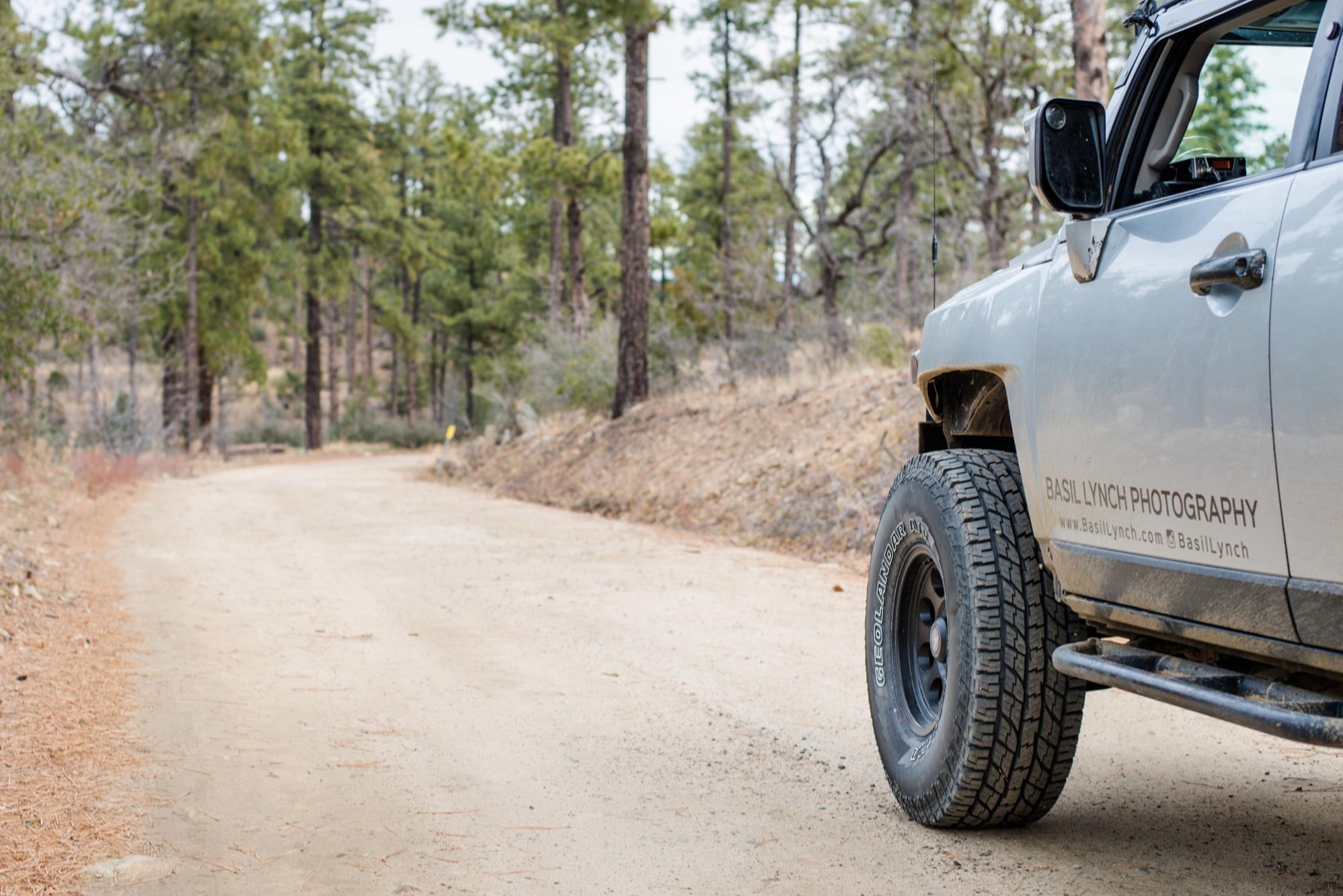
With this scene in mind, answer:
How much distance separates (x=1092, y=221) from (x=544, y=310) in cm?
4351

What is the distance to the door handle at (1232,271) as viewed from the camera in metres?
2.67

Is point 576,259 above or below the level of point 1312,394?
above

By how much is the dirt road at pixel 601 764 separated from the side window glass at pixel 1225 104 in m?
1.98

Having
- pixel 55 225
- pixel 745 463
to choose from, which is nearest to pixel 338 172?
pixel 55 225

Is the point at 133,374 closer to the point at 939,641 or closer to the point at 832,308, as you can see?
the point at 832,308

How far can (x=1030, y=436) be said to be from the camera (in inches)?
143

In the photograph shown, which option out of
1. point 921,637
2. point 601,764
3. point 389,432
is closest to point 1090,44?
point 921,637

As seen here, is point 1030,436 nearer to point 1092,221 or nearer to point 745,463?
point 1092,221

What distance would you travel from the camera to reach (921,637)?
4.19m

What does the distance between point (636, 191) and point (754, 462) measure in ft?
22.0

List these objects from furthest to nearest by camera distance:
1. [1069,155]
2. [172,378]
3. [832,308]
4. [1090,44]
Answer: [172,378], [832,308], [1090,44], [1069,155]

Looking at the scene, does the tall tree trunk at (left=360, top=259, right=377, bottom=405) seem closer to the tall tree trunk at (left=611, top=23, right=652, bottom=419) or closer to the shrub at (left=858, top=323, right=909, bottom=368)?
the tall tree trunk at (left=611, top=23, right=652, bottom=419)

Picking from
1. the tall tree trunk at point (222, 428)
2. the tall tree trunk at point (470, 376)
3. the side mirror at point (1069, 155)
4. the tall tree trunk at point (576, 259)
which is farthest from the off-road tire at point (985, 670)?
the tall tree trunk at point (470, 376)

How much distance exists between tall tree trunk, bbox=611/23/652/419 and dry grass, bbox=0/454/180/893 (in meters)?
10.4
